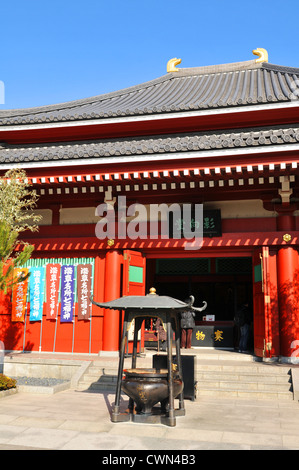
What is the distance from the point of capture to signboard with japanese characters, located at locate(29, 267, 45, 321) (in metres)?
12.6

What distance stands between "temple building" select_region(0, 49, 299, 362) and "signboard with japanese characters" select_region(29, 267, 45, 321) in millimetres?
48

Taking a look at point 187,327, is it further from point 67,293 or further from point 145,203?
point 145,203

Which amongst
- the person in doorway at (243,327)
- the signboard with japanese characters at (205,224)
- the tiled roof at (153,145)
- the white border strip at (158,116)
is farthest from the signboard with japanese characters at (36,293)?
the person in doorway at (243,327)

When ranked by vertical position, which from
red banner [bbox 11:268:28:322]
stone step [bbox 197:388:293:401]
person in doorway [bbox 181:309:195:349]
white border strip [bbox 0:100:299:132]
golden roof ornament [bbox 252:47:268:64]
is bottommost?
stone step [bbox 197:388:293:401]

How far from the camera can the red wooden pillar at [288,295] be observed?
35.9ft

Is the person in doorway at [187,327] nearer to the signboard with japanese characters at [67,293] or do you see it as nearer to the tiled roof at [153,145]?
the signboard with japanese characters at [67,293]

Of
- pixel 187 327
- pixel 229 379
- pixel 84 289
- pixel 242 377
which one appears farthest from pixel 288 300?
pixel 84 289

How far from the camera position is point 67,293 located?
494 inches

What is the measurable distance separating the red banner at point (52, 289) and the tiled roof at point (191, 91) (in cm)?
485

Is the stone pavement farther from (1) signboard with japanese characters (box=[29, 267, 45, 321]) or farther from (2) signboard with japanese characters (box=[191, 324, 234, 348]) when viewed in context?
(2) signboard with japanese characters (box=[191, 324, 234, 348])

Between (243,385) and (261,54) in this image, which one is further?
(261,54)

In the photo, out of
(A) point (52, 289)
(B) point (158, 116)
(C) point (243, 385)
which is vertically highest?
(B) point (158, 116)

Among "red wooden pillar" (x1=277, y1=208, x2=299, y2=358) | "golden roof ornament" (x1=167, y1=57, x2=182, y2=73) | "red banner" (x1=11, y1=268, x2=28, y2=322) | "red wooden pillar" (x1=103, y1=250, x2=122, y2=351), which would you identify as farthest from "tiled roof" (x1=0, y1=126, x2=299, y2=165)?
"golden roof ornament" (x1=167, y1=57, x2=182, y2=73)

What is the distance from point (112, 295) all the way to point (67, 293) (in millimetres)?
1505
